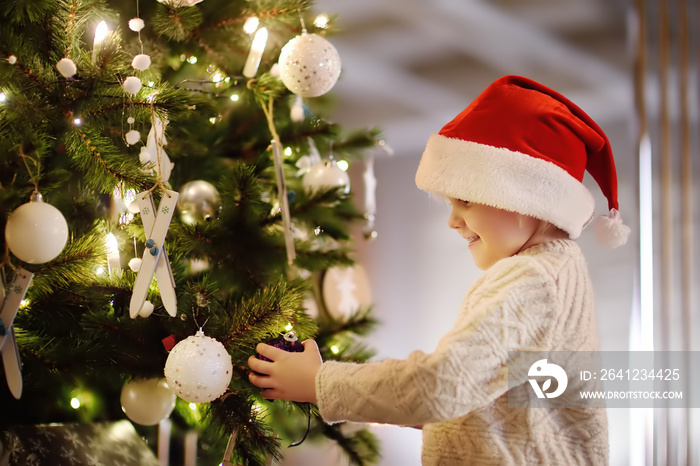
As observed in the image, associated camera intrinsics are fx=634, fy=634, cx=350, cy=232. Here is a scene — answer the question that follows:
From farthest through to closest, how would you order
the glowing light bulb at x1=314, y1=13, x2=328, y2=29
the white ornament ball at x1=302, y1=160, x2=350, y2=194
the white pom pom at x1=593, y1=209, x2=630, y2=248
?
the white ornament ball at x1=302, y1=160, x2=350, y2=194, the glowing light bulb at x1=314, y1=13, x2=328, y2=29, the white pom pom at x1=593, y1=209, x2=630, y2=248

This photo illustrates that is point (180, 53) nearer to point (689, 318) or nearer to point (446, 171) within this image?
point (446, 171)

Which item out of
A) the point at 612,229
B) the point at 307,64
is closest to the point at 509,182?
the point at 612,229

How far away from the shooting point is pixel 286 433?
1.37m

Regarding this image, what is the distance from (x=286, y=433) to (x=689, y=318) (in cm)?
126

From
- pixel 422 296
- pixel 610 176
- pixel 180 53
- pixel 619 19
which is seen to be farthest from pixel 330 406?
pixel 619 19

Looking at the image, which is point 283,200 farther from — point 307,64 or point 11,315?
point 11,315

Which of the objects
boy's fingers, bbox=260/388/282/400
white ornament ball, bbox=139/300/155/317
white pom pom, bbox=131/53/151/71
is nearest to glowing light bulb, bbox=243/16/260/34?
white pom pom, bbox=131/53/151/71

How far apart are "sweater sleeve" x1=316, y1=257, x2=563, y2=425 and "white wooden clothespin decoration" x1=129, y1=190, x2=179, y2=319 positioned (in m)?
0.23

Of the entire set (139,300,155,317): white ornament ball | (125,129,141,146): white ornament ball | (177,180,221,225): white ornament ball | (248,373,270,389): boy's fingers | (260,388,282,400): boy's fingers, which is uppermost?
(125,129,141,146): white ornament ball

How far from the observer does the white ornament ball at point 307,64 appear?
0.99m

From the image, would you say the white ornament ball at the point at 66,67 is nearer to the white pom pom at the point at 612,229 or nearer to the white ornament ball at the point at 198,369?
the white ornament ball at the point at 198,369

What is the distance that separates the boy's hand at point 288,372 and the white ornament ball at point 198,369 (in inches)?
1.9

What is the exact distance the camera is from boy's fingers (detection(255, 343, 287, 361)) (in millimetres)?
816

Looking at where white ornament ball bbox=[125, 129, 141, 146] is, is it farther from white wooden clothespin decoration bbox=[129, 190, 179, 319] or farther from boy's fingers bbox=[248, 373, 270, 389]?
boy's fingers bbox=[248, 373, 270, 389]
